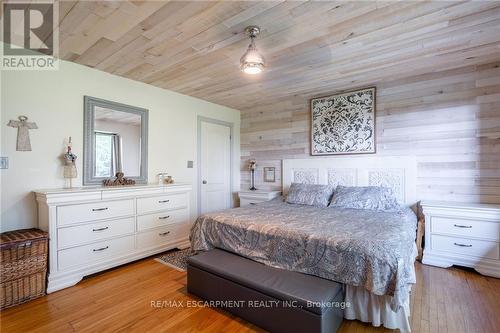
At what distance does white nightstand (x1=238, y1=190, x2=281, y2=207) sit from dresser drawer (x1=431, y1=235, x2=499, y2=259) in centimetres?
220

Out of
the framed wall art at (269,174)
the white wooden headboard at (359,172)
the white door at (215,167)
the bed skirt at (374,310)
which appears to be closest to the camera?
the bed skirt at (374,310)

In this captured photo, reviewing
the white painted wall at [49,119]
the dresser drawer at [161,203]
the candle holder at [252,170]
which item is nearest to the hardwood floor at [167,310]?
the dresser drawer at [161,203]

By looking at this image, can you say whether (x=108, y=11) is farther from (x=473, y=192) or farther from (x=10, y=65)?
(x=473, y=192)

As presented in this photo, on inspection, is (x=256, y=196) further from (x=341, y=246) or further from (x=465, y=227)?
(x=465, y=227)

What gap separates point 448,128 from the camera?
119 inches

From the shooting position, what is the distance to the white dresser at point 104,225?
7.63 feet

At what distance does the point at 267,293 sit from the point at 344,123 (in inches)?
111

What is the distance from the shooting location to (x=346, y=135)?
368 cm

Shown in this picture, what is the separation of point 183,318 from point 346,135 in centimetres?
312

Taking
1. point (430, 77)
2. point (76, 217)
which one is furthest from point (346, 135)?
point (76, 217)

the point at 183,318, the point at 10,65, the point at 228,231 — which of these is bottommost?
the point at 183,318

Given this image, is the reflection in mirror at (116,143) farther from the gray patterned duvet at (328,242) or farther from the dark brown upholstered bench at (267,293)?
the dark brown upholstered bench at (267,293)

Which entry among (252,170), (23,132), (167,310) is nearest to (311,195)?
(252,170)

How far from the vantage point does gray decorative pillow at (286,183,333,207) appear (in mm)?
3309
